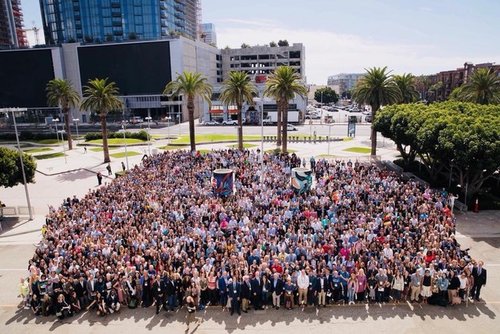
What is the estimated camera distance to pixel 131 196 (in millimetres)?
24719

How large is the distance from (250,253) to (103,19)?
415 ft

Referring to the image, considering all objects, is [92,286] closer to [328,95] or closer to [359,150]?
[359,150]

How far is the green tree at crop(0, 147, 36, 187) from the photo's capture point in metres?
26.3

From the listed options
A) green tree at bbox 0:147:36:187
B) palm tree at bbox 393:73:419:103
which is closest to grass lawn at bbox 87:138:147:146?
green tree at bbox 0:147:36:187

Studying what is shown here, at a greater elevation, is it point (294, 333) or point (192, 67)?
point (192, 67)

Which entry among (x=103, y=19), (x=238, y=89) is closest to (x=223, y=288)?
(x=238, y=89)

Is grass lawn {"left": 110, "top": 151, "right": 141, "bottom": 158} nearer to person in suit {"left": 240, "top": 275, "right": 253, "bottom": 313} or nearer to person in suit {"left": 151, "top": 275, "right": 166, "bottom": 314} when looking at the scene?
person in suit {"left": 151, "top": 275, "right": 166, "bottom": 314}

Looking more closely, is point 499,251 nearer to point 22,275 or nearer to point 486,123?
point 486,123

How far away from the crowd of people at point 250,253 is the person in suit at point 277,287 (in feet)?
0.15

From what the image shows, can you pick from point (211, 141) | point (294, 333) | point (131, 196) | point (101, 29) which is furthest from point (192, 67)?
point (294, 333)

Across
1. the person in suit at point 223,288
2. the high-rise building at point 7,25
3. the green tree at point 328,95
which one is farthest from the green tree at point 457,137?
the high-rise building at point 7,25

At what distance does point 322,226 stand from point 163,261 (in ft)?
27.0

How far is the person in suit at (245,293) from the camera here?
1391 centimetres

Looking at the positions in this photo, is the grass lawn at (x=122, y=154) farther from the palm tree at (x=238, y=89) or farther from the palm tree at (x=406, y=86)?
the palm tree at (x=406, y=86)
